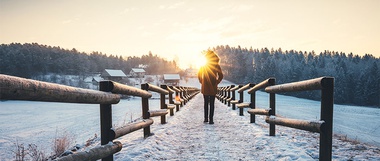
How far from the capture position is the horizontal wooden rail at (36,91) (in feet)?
5.28

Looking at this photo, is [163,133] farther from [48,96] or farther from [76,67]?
[76,67]

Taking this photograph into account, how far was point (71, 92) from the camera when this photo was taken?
2.27 meters

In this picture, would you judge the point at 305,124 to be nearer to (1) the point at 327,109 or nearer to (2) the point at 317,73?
(1) the point at 327,109

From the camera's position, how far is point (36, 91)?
183 cm

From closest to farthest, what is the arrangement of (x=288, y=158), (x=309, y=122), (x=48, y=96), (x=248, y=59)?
(x=48, y=96) → (x=309, y=122) → (x=288, y=158) → (x=248, y=59)

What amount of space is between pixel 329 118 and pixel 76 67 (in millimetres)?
101239

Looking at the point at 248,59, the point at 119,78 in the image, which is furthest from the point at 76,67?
the point at 248,59

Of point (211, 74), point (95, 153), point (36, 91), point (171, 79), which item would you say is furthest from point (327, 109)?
point (171, 79)

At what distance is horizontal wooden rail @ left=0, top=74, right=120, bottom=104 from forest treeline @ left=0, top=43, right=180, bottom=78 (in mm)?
74737

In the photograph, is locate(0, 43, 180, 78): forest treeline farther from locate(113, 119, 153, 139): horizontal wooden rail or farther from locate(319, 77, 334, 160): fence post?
locate(319, 77, 334, 160): fence post

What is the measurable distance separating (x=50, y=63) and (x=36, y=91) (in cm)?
9920

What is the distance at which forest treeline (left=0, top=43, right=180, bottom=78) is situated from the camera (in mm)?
68562

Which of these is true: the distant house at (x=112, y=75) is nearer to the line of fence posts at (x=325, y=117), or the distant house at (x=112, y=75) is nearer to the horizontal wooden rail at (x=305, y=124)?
the horizontal wooden rail at (x=305, y=124)

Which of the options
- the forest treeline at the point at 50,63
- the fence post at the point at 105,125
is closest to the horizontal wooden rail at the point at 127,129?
the fence post at the point at 105,125
